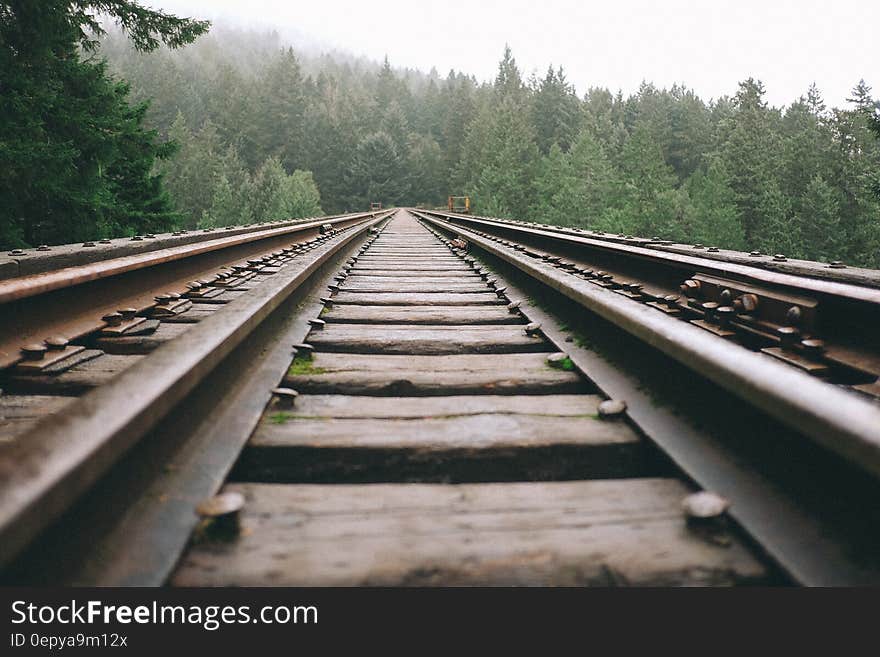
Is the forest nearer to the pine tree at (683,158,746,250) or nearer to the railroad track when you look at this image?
the pine tree at (683,158,746,250)

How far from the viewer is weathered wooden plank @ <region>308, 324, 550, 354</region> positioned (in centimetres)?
→ 228

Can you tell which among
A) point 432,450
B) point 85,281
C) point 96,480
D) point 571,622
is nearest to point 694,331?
point 432,450

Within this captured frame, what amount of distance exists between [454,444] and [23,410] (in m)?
1.16

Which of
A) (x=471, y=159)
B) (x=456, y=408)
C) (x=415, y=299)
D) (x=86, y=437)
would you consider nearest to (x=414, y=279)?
(x=415, y=299)

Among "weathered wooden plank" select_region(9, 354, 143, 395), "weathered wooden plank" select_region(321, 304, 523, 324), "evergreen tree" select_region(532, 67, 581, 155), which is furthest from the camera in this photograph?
"evergreen tree" select_region(532, 67, 581, 155)

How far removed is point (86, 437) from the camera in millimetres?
801

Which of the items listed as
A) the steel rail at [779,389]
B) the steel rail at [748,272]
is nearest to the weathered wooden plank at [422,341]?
the steel rail at [779,389]

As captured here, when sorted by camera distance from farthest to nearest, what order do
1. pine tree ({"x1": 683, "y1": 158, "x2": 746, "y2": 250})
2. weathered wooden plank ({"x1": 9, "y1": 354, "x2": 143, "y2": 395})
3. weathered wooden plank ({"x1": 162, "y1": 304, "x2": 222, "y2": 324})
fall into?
pine tree ({"x1": 683, "y1": 158, "x2": 746, "y2": 250}) → weathered wooden plank ({"x1": 162, "y1": 304, "x2": 222, "y2": 324}) → weathered wooden plank ({"x1": 9, "y1": 354, "x2": 143, "y2": 395})

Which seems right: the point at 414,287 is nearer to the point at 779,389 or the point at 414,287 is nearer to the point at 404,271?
the point at 404,271

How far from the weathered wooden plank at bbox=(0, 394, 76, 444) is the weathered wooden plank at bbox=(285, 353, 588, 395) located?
640 millimetres

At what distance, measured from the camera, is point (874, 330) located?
1479 millimetres

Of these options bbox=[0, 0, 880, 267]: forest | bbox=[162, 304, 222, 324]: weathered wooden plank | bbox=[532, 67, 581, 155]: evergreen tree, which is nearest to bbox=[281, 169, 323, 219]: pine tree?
bbox=[0, 0, 880, 267]: forest

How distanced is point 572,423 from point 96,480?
112 centimetres

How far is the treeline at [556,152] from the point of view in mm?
45219
